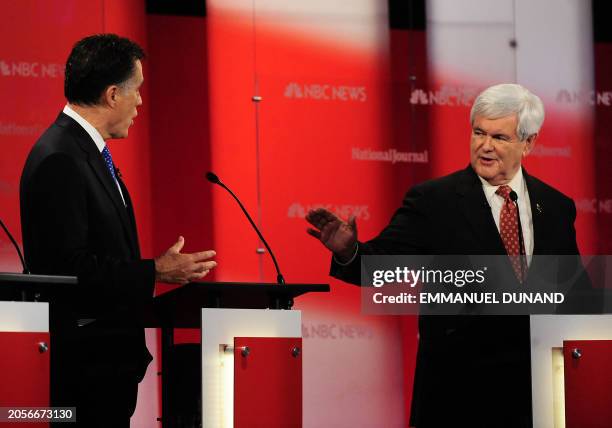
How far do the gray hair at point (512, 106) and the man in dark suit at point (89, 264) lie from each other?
1266 mm

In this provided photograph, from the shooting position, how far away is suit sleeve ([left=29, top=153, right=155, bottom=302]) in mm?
2945

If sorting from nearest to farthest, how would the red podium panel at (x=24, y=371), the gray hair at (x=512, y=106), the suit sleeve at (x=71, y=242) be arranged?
1. the red podium panel at (x=24, y=371)
2. the suit sleeve at (x=71, y=242)
3. the gray hair at (x=512, y=106)

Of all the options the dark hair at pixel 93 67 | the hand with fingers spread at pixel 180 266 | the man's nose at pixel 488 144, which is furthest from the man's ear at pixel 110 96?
the man's nose at pixel 488 144

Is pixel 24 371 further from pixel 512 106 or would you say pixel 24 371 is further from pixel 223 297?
pixel 512 106

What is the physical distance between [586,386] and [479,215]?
0.66 m

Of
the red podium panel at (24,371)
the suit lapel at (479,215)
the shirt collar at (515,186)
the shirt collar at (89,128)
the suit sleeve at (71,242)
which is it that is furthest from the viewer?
the shirt collar at (515,186)

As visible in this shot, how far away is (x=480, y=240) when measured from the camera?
348 centimetres

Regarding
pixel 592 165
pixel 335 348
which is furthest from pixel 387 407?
pixel 592 165

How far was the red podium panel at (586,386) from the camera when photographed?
3.19 meters

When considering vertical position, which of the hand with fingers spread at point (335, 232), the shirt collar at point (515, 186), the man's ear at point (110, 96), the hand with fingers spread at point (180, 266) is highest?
the man's ear at point (110, 96)

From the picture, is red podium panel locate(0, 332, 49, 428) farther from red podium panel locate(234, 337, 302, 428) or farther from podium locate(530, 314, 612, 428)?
podium locate(530, 314, 612, 428)

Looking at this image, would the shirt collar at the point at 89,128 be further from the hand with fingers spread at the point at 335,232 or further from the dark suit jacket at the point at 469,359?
the dark suit jacket at the point at 469,359

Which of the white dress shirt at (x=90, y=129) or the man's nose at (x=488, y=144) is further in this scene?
the man's nose at (x=488, y=144)

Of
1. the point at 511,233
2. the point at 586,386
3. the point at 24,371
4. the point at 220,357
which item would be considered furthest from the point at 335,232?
the point at 24,371
